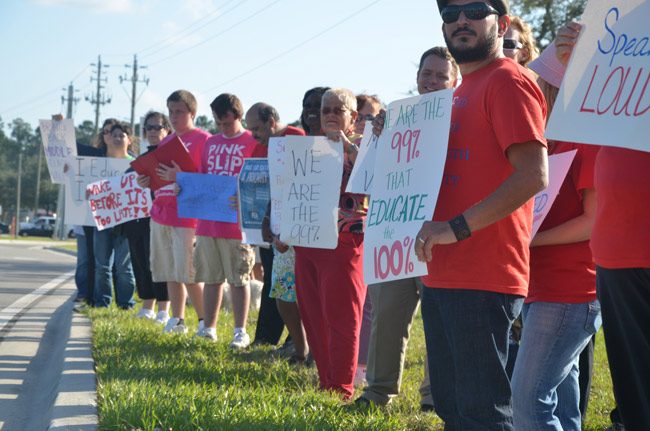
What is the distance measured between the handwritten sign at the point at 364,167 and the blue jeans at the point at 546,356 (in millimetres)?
1776

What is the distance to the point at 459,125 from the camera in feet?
12.1

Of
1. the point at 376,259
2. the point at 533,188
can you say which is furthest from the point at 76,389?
the point at 533,188

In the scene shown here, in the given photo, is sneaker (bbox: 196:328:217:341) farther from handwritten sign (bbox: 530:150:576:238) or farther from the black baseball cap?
the black baseball cap

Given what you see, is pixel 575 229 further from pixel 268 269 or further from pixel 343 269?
pixel 268 269

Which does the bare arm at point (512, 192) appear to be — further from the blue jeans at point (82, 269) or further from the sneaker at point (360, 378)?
the blue jeans at point (82, 269)

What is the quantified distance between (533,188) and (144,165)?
18.9ft

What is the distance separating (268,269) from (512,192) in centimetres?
510

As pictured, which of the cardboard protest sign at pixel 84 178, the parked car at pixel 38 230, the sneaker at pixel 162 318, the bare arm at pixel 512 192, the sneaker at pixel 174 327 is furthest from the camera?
the parked car at pixel 38 230

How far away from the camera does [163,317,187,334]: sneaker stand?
29.7 ft

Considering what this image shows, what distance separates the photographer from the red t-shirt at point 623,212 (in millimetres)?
3127

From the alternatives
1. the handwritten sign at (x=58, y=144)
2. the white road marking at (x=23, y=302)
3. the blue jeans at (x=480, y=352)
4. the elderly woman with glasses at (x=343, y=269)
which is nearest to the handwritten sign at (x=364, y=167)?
the elderly woman with glasses at (x=343, y=269)

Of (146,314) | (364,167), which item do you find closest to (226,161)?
(146,314)

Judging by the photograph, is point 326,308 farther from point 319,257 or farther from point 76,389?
point 76,389

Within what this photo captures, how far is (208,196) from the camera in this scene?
825 cm
